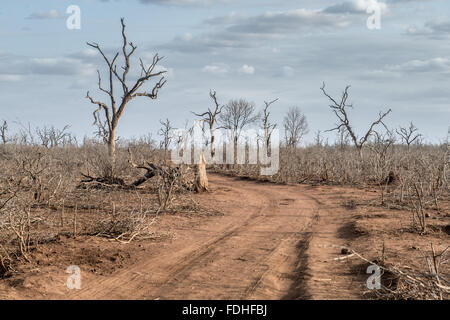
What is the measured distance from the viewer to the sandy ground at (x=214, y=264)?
6.66m

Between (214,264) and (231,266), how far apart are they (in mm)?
295

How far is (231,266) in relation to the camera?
7.88 metres

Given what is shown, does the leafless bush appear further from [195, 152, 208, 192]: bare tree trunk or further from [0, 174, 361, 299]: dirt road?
[195, 152, 208, 192]: bare tree trunk

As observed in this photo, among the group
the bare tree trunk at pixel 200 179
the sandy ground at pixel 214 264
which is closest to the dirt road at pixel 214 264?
the sandy ground at pixel 214 264

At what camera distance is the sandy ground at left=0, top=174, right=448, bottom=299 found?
6.66 m

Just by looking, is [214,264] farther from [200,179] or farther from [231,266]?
[200,179]

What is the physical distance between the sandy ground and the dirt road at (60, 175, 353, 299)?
0.04 feet

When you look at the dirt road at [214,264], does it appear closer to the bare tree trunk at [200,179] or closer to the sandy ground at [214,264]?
the sandy ground at [214,264]

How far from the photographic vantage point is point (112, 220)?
9.79 m

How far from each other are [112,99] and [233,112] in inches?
1070

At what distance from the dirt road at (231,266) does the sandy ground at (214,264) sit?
0.5 inches

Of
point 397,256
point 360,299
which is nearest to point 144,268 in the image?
point 360,299

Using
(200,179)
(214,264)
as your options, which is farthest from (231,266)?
(200,179)

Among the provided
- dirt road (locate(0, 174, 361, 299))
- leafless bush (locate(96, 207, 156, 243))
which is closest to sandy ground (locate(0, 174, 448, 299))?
dirt road (locate(0, 174, 361, 299))
